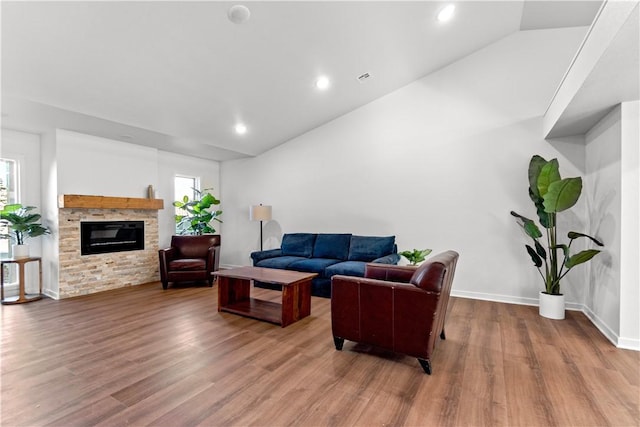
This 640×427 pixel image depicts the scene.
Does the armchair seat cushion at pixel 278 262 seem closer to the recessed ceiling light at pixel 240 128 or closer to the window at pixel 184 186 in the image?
the recessed ceiling light at pixel 240 128

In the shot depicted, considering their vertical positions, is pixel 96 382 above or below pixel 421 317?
below

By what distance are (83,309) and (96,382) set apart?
2.27m


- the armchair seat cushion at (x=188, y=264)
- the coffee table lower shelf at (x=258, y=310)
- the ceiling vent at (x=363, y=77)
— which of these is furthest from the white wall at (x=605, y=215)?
the armchair seat cushion at (x=188, y=264)

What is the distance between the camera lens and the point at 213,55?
3490 mm

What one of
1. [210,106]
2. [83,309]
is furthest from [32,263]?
[210,106]

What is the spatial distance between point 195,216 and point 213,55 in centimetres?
363

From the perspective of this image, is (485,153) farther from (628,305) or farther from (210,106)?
(210,106)

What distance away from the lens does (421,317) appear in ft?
7.55

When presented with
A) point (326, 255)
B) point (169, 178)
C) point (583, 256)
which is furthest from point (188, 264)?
point (583, 256)

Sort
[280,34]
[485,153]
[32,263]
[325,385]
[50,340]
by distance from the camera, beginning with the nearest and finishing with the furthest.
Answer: [325,385]
[50,340]
[280,34]
[485,153]
[32,263]

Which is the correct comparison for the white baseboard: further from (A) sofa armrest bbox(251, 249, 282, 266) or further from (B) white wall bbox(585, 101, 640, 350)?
(A) sofa armrest bbox(251, 249, 282, 266)

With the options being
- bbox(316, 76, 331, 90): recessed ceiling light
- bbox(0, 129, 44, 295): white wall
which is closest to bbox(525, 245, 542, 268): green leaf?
bbox(316, 76, 331, 90): recessed ceiling light

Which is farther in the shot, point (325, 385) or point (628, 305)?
point (628, 305)

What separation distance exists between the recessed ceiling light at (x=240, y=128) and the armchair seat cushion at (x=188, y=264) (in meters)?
2.38
